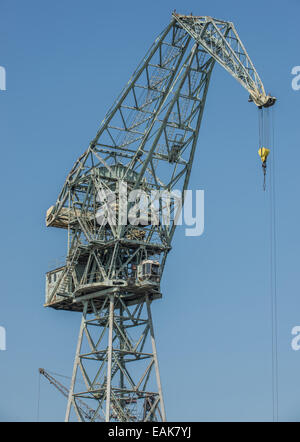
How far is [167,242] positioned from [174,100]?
11.3 meters

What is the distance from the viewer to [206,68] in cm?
Answer: 8906

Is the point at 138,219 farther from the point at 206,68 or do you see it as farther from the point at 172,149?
the point at 206,68

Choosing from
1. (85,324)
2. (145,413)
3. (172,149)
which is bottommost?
(145,413)

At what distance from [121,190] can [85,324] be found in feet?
36.8

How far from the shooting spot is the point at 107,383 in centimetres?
8694

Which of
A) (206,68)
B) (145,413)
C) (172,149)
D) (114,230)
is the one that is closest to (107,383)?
(145,413)

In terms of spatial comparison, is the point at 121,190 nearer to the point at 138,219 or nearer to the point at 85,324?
the point at 138,219

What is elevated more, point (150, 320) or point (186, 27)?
point (186, 27)

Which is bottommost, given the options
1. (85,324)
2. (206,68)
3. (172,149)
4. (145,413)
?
(145,413)
